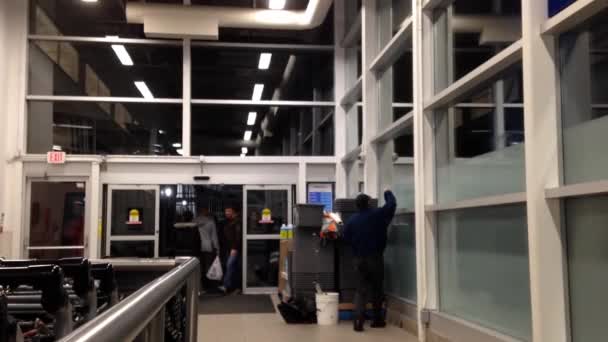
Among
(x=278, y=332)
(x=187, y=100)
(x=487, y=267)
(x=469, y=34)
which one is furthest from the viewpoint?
(x=187, y=100)

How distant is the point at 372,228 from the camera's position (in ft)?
20.0

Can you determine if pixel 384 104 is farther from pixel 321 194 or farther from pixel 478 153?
pixel 478 153

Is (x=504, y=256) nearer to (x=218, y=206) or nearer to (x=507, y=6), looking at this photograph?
(x=507, y=6)

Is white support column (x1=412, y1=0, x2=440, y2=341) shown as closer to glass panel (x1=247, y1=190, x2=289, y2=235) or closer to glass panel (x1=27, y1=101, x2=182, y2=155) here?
glass panel (x1=247, y1=190, x2=289, y2=235)

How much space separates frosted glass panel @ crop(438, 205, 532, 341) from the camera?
381cm

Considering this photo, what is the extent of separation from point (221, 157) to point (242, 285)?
1951 millimetres

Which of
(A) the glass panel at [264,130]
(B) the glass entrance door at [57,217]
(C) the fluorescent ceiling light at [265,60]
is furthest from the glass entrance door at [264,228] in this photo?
(B) the glass entrance door at [57,217]

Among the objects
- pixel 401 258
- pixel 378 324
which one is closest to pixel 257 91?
pixel 401 258

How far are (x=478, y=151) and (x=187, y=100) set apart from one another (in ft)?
18.9

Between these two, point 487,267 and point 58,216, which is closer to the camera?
point 487,267

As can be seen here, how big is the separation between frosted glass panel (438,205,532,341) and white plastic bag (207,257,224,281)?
4558 millimetres

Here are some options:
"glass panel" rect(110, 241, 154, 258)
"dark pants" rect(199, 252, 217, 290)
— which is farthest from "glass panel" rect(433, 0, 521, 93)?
"glass panel" rect(110, 241, 154, 258)

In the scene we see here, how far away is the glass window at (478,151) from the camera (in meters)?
3.95

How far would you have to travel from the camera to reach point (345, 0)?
9.75m
